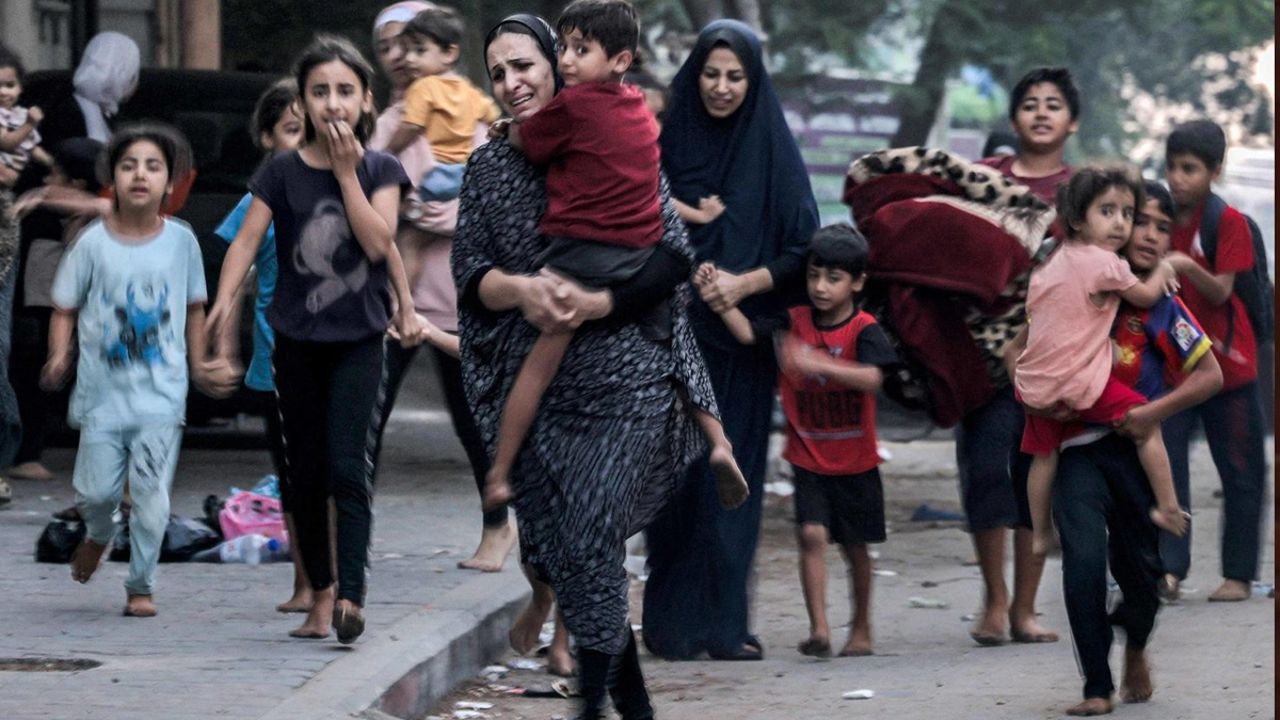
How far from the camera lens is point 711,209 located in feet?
23.4

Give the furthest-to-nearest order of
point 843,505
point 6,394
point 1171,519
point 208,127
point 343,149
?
1. point 208,127
2. point 6,394
3. point 843,505
4. point 343,149
5. point 1171,519

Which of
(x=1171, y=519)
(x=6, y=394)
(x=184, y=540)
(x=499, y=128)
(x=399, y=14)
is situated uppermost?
(x=399, y=14)

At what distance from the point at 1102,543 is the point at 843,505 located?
131cm

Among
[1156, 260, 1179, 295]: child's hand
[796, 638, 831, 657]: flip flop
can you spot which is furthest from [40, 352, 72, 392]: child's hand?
[1156, 260, 1179, 295]: child's hand

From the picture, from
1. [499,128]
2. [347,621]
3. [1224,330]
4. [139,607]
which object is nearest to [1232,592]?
[1224,330]

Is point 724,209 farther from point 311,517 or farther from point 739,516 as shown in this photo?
point 311,517

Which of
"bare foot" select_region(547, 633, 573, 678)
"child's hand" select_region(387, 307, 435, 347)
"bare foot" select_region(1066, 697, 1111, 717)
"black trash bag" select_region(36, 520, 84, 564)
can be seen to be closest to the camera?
"bare foot" select_region(1066, 697, 1111, 717)

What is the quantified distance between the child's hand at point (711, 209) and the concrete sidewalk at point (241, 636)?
1.44m

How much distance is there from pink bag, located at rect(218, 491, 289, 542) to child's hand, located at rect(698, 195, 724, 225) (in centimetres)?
217

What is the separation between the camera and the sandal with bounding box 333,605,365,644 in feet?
20.4

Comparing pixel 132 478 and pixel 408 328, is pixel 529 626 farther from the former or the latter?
pixel 132 478

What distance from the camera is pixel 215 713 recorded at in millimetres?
5484

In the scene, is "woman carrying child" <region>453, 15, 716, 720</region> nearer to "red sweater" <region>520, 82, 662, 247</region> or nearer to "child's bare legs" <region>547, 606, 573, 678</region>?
"red sweater" <region>520, 82, 662, 247</region>

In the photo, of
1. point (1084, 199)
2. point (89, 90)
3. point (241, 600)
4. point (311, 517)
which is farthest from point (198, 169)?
point (1084, 199)
